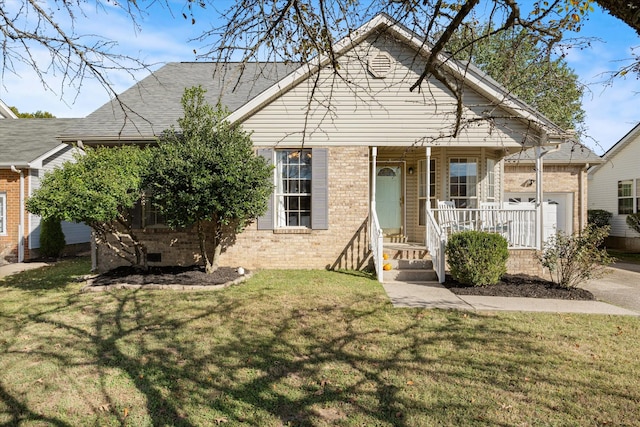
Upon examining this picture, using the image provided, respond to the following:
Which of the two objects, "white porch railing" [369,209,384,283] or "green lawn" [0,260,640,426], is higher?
"white porch railing" [369,209,384,283]

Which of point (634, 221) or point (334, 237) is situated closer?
point (334, 237)

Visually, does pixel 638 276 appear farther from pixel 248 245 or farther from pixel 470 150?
pixel 248 245

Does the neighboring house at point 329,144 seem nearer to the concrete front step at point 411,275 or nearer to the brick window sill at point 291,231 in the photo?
the brick window sill at point 291,231

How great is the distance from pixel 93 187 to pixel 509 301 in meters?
8.30

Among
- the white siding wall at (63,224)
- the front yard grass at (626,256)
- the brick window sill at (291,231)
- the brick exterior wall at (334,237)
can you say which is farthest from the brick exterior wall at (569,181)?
the white siding wall at (63,224)

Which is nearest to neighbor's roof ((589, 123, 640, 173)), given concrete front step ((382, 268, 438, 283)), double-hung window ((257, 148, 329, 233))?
concrete front step ((382, 268, 438, 283))

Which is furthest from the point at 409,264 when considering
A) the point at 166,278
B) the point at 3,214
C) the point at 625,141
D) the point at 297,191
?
the point at 625,141

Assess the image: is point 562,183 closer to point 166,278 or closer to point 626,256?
point 626,256

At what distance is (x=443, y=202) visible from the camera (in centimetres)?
1041

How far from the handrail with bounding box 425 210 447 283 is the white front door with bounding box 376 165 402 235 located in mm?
2022

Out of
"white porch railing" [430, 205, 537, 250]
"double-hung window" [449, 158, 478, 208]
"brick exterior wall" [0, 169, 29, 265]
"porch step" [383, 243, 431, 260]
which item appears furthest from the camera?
"brick exterior wall" [0, 169, 29, 265]

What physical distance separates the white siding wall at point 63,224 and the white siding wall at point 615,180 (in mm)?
22312

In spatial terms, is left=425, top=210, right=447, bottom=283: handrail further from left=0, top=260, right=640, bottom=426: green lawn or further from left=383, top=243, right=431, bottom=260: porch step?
left=0, top=260, right=640, bottom=426: green lawn

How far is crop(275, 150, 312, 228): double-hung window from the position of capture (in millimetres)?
10547
